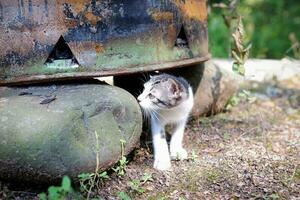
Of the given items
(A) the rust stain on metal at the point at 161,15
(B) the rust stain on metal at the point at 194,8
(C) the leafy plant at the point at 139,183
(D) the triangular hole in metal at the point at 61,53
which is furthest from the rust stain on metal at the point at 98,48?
(C) the leafy plant at the point at 139,183

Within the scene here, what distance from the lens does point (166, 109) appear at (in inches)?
140

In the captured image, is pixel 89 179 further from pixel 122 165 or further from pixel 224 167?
pixel 224 167

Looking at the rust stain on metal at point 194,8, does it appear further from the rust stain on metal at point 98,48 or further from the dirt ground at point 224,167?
the dirt ground at point 224,167

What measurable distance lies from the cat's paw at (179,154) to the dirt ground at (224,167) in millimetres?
44

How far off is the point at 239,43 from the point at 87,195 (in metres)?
1.72

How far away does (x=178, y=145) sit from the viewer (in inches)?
143

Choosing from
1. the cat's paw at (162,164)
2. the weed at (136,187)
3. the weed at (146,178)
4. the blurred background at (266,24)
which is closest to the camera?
the weed at (136,187)

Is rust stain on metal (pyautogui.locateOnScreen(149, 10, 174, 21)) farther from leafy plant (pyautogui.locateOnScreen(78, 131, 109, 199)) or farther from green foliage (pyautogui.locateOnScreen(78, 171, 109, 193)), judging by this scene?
green foliage (pyautogui.locateOnScreen(78, 171, 109, 193))

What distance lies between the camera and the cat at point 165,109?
3.39 metres

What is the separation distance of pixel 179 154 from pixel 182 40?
2.60ft

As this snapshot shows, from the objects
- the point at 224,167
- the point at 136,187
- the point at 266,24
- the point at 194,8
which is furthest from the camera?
the point at 266,24

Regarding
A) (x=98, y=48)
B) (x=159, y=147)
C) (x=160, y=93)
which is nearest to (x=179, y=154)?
(x=159, y=147)

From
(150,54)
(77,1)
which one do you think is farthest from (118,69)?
(77,1)

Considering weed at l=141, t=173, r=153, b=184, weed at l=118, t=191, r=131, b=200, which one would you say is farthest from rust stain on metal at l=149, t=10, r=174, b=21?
weed at l=118, t=191, r=131, b=200
